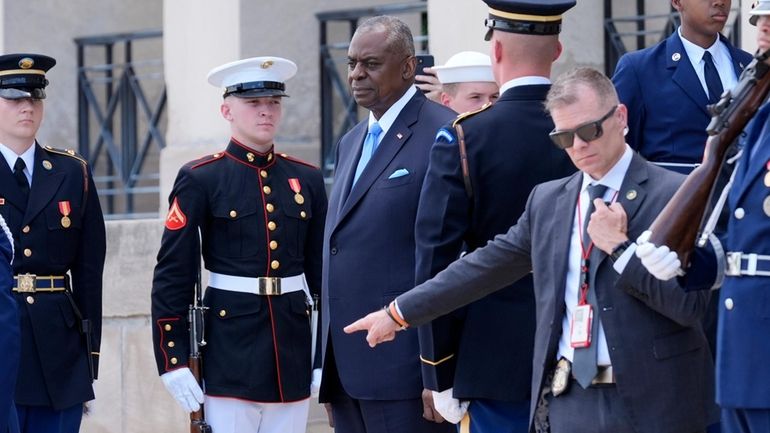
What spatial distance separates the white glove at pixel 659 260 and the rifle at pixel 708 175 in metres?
0.03

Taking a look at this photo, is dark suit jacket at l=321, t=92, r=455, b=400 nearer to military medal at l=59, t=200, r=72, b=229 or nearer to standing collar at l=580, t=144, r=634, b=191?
standing collar at l=580, t=144, r=634, b=191

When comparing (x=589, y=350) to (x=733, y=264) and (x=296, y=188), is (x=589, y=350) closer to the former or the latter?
(x=733, y=264)

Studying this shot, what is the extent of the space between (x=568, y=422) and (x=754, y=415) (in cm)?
51

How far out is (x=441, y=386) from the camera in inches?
192

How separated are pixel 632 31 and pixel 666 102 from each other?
3195 millimetres

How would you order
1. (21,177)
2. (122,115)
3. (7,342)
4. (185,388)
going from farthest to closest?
(122,115) → (21,177) → (185,388) → (7,342)

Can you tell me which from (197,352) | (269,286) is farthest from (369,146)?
(197,352)

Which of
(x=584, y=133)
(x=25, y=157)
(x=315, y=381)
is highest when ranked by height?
(x=584, y=133)

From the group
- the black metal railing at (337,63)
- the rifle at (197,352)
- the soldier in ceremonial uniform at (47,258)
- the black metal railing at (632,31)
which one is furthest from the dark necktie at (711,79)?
the black metal railing at (337,63)

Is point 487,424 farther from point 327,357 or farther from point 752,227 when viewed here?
point 752,227

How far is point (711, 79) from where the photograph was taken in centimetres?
528

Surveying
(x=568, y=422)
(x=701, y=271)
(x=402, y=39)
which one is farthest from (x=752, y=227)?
(x=402, y=39)

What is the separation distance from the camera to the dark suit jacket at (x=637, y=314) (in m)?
4.04

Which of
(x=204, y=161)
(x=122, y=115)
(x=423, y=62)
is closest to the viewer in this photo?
A: (x=204, y=161)
